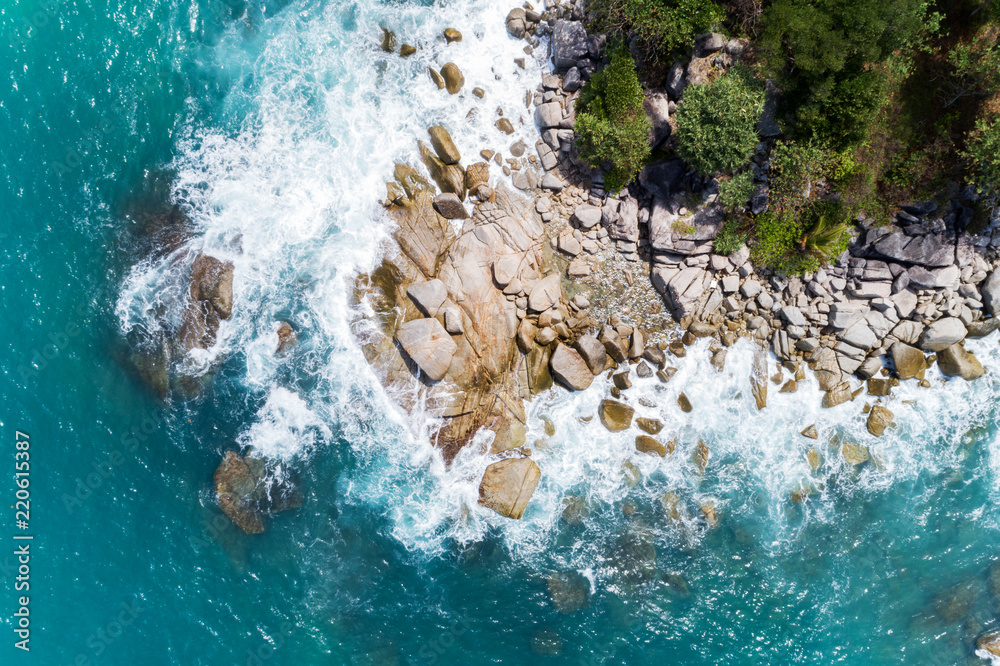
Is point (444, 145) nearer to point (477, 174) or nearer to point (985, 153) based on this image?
point (477, 174)

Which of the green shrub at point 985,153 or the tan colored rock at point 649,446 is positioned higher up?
the green shrub at point 985,153

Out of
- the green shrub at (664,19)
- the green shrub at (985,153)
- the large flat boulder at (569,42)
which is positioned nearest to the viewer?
the green shrub at (985,153)

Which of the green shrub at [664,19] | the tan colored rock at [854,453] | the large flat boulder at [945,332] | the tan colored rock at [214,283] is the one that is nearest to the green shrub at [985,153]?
the large flat boulder at [945,332]

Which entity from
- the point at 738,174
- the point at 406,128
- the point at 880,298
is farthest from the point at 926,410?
the point at 406,128

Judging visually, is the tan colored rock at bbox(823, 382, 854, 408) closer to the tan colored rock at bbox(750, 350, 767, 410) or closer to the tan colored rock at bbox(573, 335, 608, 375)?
the tan colored rock at bbox(750, 350, 767, 410)

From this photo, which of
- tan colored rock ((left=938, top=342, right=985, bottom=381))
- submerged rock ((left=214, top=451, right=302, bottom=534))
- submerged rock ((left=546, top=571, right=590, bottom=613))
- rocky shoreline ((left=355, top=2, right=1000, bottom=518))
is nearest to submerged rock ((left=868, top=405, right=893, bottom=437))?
rocky shoreline ((left=355, top=2, right=1000, bottom=518))

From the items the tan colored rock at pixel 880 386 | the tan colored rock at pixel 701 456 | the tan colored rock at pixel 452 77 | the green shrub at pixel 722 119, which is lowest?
the tan colored rock at pixel 701 456

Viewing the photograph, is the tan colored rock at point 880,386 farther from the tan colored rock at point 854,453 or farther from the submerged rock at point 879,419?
the tan colored rock at point 854,453
